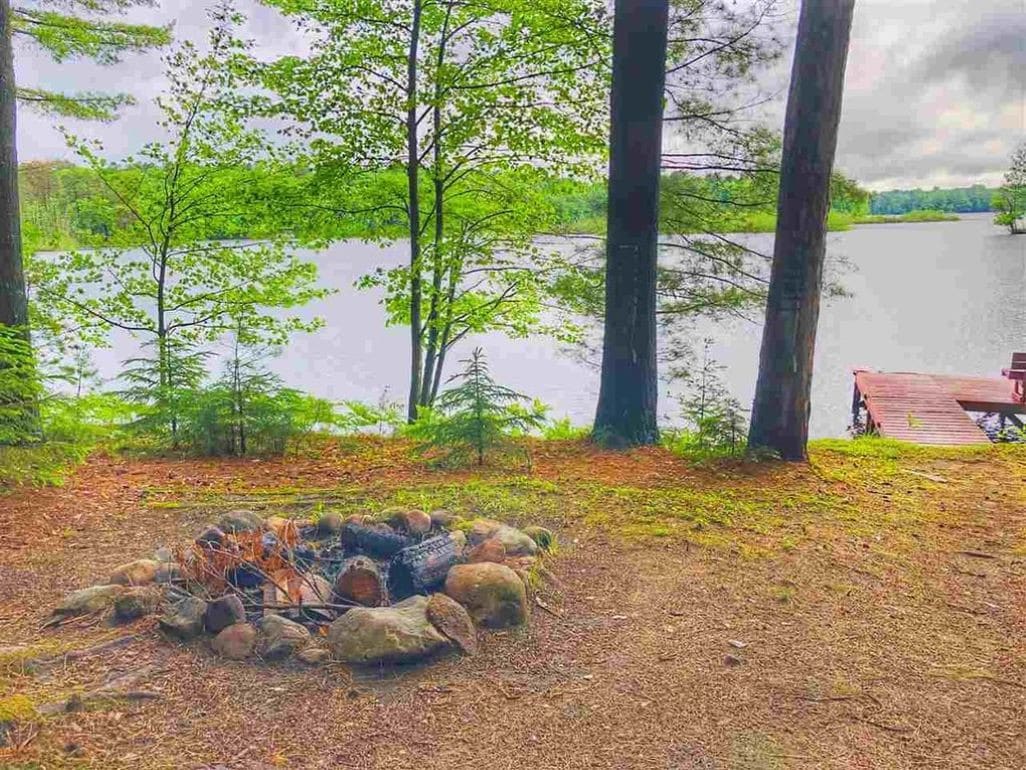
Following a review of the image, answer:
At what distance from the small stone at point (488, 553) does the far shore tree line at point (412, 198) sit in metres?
1.95

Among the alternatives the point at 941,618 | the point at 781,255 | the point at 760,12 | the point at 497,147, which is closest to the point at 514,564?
the point at 941,618

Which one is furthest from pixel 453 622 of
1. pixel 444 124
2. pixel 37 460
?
pixel 444 124

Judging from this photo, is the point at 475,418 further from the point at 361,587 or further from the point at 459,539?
the point at 361,587

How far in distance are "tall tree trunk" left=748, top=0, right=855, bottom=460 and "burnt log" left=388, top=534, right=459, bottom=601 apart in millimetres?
3046

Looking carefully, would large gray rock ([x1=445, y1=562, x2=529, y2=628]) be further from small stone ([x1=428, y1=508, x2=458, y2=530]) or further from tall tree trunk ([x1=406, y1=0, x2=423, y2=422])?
tall tree trunk ([x1=406, y1=0, x2=423, y2=422])

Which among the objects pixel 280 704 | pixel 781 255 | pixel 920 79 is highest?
pixel 920 79

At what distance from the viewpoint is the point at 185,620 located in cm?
271

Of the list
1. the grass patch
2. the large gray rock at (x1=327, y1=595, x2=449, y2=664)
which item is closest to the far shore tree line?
the grass patch

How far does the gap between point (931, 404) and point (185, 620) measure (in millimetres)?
13056

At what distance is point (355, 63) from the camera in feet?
27.7

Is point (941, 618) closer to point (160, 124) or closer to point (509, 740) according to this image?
point (509, 740)

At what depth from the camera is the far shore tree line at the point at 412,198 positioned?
19.2 ft

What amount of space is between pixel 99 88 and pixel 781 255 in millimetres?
8039

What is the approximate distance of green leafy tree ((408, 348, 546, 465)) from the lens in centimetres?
520
